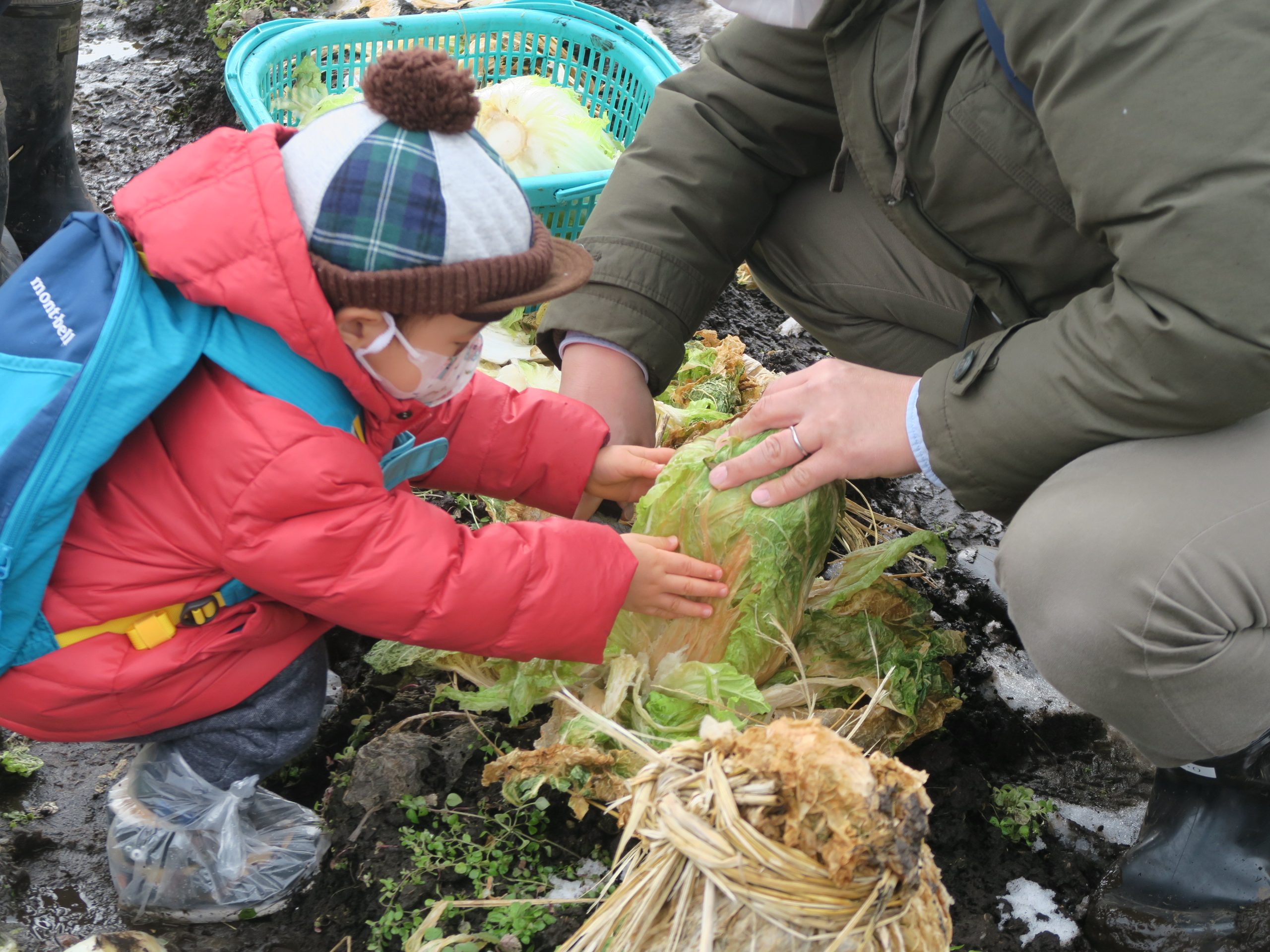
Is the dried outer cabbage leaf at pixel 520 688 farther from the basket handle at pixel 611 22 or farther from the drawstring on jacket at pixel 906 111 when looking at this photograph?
the basket handle at pixel 611 22

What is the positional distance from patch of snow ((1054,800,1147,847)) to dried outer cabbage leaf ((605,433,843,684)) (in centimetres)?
81

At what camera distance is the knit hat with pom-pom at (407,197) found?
1771mm

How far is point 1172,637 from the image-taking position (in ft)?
6.10

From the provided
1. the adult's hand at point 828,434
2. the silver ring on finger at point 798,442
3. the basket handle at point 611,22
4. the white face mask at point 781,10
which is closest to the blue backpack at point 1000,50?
the white face mask at point 781,10

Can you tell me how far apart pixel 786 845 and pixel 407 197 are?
48.0 inches

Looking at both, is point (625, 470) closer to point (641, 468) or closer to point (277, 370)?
point (641, 468)

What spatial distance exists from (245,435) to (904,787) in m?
1.29

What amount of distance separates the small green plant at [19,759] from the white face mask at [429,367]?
1393 millimetres

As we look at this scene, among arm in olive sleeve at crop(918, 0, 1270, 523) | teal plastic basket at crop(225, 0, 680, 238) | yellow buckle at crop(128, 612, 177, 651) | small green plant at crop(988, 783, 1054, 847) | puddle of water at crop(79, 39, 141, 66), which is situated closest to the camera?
arm in olive sleeve at crop(918, 0, 1270, 523)

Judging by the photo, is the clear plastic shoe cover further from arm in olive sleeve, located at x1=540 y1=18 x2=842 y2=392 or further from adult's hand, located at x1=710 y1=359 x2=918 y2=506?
arm in olive sleeve, located at x1=540 y1=18 x2=842 y2=392

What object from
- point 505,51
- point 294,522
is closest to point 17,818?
point 294,522

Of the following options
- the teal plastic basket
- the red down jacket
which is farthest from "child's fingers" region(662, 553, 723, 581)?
the teal plastic basket

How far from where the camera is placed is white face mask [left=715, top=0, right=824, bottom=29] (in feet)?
7.57

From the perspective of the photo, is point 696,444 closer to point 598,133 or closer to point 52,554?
point 52,554
